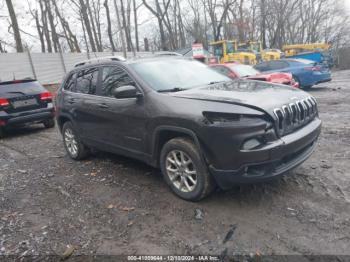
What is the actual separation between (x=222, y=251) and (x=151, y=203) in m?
1.32

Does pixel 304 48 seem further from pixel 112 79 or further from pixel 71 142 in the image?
pixel 112 79

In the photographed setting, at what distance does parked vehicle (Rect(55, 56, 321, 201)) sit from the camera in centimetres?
331

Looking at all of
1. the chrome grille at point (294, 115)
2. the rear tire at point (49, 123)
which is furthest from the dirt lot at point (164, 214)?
Result: the rear tire at point (49, 123)

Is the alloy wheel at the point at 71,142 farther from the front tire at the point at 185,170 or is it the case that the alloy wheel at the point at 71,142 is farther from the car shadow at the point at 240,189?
the front tire at the point at 185,170

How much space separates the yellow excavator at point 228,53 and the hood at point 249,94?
18.6m

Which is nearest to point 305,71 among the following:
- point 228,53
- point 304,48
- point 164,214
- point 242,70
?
point 242,70

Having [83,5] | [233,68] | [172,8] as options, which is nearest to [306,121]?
[233,68]

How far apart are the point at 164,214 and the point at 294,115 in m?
1.91

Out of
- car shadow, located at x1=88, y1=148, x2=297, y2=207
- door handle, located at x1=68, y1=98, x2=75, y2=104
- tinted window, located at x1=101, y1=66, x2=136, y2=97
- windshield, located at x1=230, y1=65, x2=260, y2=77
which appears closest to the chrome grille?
car shadow, located at x1=88, y1=148, x2=297, y2=207

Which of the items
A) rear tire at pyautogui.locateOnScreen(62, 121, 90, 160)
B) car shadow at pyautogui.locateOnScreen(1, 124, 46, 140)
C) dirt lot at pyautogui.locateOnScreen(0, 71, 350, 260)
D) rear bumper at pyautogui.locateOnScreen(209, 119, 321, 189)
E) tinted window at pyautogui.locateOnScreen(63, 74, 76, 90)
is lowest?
car shadow at pyautogui.locateOnScreen(1, 124, 46, 140)

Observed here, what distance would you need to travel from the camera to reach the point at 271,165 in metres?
3.36

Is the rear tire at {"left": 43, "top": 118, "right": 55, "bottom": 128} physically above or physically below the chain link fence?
below

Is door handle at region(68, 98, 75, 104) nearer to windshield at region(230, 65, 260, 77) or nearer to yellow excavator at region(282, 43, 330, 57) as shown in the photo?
windshield at region(230, 65, 260, 77)

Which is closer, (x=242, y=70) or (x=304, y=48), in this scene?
(x=242, y=70)
